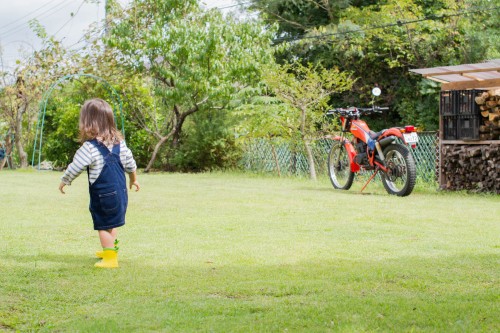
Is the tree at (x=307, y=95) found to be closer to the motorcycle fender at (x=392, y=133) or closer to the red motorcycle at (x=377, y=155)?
the red motorcycle at (x=377, y=155)

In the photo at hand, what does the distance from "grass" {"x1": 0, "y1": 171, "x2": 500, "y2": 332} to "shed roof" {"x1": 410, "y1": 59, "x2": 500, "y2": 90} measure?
3166mm

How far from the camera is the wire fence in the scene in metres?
15.5

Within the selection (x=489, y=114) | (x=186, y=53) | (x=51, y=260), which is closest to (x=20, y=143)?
(x=186, y=53)

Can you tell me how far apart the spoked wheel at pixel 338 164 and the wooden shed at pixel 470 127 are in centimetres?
155

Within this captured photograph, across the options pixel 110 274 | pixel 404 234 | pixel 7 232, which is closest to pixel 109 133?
pixel 110 274

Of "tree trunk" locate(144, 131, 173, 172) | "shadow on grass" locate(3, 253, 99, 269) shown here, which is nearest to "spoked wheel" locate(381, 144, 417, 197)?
"shadow on grass" locate(3, 253, 99, 269)

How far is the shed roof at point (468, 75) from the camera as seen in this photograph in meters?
12.3

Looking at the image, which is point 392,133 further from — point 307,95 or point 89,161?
point 89,161

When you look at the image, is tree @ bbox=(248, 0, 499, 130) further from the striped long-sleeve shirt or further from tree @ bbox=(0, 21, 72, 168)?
the striped long-sleeve shirt

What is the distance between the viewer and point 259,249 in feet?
20.1

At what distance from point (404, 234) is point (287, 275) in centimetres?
232

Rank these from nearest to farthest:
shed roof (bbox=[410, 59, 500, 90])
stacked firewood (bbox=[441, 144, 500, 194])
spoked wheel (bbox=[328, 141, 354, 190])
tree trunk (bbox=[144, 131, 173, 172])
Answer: stacked firewood (bbox=[441, 144, 500, 194])
shed roof (bbox=[410, 59, 500, 90])
spoked wheel (bbox=[328, 141, 354, 190])
tree trunk (bbox=[144, 131, 173, 172])

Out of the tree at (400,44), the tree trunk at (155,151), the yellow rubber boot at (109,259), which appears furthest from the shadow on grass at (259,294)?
the tree at (400,44)

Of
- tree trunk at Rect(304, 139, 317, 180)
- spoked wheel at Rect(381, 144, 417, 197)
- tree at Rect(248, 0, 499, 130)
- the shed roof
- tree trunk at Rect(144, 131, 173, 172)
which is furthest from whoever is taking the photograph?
tree at Rect(248, 0, 499, 130)
